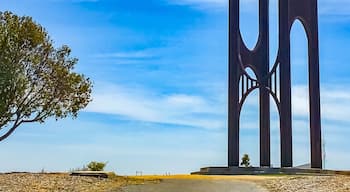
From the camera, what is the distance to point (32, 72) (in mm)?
22406

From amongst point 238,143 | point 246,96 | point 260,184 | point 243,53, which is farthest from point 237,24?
point 260,184

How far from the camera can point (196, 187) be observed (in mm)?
18016

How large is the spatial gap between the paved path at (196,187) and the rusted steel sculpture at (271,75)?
11736mm

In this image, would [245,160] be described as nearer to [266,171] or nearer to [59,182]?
[266,171]

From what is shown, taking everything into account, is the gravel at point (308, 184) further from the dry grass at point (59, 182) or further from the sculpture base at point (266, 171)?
the sculpture base at point (266, 171)

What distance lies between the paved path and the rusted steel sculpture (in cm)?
1174

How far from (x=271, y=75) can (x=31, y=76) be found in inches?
544

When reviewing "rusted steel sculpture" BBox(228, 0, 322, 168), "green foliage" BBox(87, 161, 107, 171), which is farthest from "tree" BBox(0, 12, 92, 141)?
"rusted steel sculpture" BBox(228, 0, 322, 168)

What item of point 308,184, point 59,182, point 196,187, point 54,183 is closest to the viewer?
point 196,187

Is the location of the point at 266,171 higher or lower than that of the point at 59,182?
higher

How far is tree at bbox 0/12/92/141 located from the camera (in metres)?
21.7

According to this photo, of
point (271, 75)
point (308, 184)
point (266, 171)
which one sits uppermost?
point (271, 75)

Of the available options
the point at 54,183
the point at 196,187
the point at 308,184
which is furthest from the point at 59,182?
the point at 308,184

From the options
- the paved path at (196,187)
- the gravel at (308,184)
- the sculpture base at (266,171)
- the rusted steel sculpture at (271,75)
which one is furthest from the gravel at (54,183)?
the rusted steel sculpture at (271,75)
